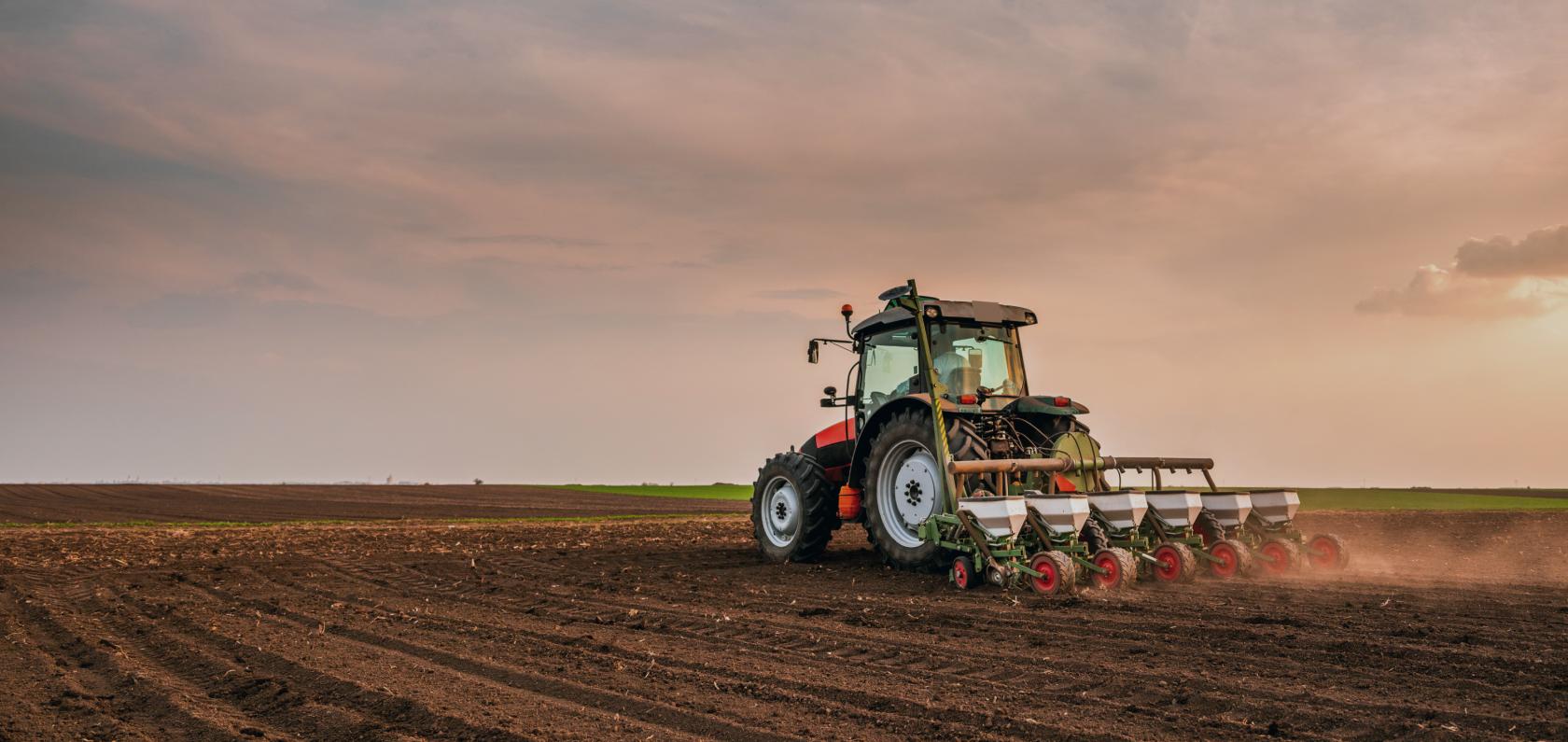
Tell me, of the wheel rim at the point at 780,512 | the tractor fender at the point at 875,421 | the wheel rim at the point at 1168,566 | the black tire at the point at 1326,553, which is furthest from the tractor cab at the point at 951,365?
the black tire at the point at 1326,553

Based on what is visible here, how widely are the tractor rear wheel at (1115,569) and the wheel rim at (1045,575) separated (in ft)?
2.03

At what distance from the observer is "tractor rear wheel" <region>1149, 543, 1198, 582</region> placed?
9258 millimetres

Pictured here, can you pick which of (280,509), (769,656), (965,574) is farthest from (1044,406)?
(280,509)

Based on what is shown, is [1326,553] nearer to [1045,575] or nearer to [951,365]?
[1045,575]

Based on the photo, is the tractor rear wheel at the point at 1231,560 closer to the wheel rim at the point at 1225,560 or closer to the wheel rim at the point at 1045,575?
the wheel rim at the point at 1225,560

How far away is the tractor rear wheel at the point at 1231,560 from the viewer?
9609 mm

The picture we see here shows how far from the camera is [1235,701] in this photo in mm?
4883

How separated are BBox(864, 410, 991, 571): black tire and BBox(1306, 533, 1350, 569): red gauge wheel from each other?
11.9 ft

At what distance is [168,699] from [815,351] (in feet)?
24.4

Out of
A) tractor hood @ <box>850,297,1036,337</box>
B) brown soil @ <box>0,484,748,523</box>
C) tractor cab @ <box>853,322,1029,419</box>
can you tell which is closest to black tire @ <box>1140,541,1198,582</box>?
tractor cab @ <box>853,322,1029,419</box>

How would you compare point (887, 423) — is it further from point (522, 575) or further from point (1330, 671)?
point (1330, 671)

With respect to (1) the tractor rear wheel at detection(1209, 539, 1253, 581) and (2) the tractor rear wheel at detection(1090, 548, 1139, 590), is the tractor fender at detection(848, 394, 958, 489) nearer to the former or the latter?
(2) the tractor rear wheel at detection(1090, 548, 1139, 590)

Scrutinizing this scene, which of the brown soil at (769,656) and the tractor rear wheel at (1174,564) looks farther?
the tractor rear wheel at (1174,564)

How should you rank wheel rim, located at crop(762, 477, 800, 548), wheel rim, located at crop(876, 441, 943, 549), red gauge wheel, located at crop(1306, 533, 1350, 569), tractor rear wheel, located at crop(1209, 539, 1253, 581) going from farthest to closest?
wheel rim, located at crop(762, 477, 800, 548), red gauge wheel, located at crop(1306, 533, 1350, 569), wheel rim, located at crop(876, 441, 943, 549), tractor rear wheel, located at crop(1209, 539, 1253, 581)
